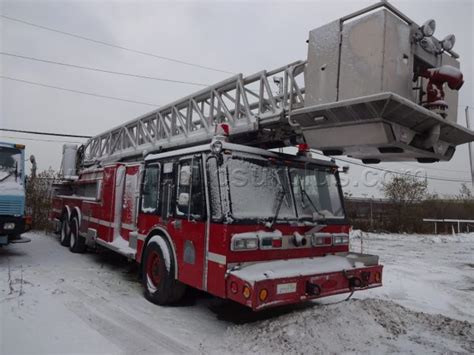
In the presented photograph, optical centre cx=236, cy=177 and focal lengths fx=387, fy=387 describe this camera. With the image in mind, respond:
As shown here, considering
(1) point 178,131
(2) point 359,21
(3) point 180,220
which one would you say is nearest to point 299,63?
(2) point 359,21

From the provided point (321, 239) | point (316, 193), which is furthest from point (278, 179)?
point (321, 239)

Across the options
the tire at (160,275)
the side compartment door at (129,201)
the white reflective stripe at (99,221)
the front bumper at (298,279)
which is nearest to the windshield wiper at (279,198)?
the front bumper at (298,279)

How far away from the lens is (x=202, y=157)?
4.91 meters

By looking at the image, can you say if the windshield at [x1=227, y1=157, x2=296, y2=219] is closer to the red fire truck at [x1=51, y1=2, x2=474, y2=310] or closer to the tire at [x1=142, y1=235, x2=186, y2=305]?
the red fire truck at [x1=51, y1=2, x2=474, y2=310]

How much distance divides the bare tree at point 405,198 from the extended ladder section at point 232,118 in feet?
60.0

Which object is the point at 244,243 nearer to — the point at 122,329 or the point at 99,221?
the point at 122,329

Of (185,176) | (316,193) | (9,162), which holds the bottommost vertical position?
(316,193)

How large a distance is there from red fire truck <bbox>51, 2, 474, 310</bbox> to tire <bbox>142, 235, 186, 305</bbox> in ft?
0.06

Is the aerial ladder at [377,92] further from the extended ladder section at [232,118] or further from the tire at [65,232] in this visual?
the tire at [65,232]

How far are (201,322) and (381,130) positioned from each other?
3.26m

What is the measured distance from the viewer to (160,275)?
5492mm

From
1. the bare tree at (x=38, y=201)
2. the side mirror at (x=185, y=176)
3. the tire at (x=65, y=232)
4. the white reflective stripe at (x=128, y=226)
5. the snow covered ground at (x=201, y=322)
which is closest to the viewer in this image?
the snow covered ground at (x=201, y=322)

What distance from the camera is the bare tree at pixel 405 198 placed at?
22812 mm

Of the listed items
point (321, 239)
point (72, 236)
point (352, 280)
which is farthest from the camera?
point (72, 236)
